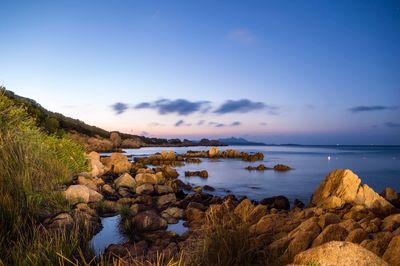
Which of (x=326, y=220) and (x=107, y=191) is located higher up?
(x=326, y=220)

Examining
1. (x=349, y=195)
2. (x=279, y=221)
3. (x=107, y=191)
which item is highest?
(x=349, y=195)

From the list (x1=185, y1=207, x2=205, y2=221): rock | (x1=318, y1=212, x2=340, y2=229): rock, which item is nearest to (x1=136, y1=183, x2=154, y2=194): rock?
(x1=185, y1=207, x2=205, y2=221): rock

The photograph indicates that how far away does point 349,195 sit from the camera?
12680mm

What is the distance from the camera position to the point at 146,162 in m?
45.4

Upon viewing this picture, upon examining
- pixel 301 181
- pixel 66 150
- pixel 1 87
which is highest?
pixel 1 87

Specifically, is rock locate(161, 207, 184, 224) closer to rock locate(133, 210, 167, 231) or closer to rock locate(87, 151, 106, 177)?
rock locate(133, 210, 167, 231)

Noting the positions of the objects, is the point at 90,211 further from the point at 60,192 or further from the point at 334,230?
the point at 334,230

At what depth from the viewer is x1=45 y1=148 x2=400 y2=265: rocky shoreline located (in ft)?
21.7

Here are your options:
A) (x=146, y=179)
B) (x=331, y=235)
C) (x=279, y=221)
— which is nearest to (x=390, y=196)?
(x=279, y=221)

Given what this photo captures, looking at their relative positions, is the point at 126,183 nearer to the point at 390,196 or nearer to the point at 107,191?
the point at 107,191

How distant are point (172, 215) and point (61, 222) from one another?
15.5ft

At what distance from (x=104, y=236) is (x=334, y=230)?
639 centimetres

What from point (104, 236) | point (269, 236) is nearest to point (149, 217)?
point (104, 236)

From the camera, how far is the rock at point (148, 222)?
38.0ft
